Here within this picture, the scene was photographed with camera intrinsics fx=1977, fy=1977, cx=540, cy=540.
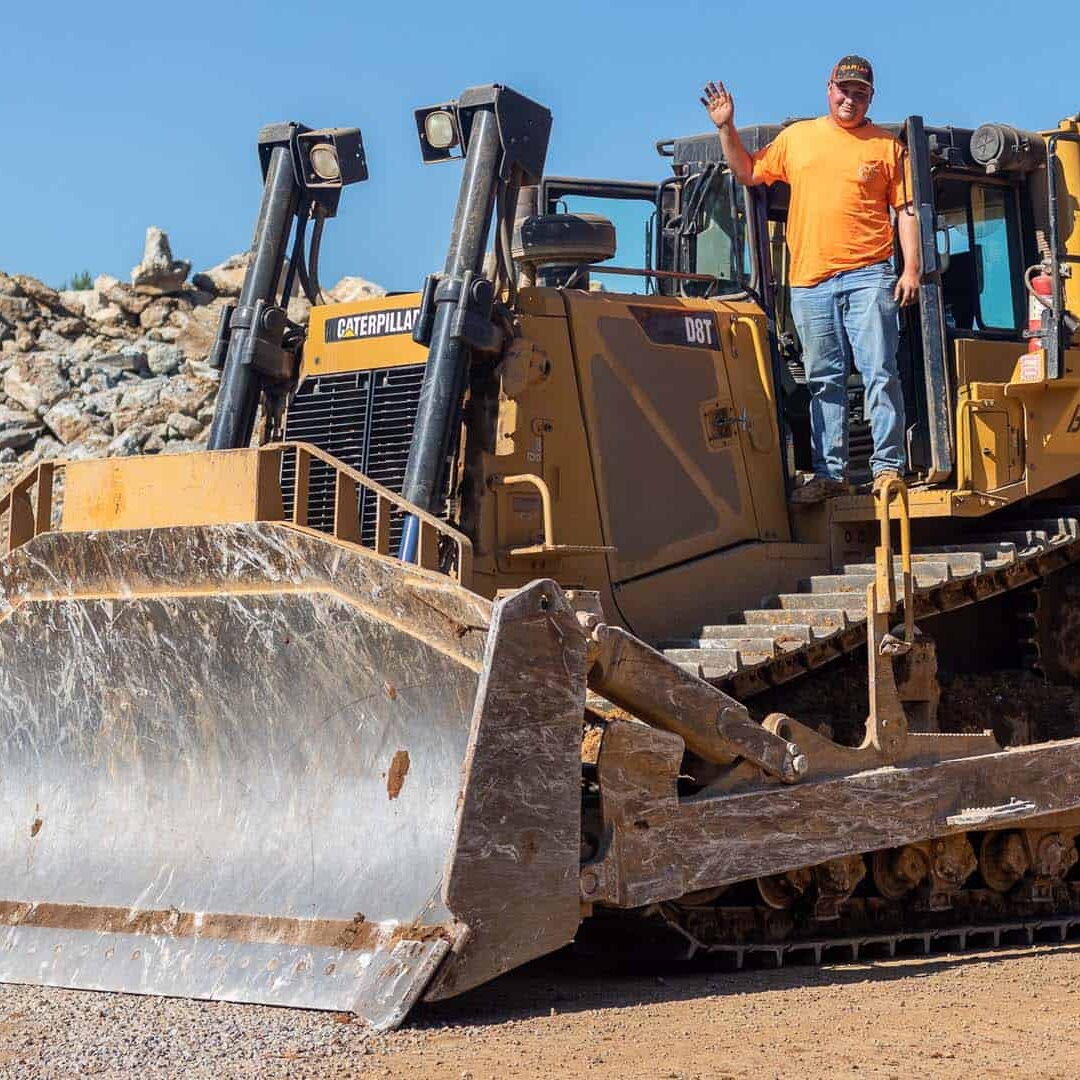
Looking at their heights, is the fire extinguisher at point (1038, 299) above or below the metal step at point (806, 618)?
above

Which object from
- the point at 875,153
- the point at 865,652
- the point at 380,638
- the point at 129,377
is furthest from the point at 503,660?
the point at 129,377

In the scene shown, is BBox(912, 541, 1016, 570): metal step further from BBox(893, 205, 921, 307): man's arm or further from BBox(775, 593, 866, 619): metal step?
BBox(893, 205, 921, 307): man's arm

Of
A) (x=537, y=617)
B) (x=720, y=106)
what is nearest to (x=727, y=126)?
(x=720, y=106)

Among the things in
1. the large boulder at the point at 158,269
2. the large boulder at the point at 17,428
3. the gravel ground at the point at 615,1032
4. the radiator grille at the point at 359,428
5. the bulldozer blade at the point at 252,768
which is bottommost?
the gravel ground at the point at 615,1032

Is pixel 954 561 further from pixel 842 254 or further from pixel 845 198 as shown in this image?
pixel 845 198

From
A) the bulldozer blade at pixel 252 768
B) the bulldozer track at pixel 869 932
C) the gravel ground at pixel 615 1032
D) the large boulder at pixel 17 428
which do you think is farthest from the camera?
the large boulder at pixel 17 428

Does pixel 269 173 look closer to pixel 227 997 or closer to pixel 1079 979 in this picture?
pixel 227 997

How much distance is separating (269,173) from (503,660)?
12.8 ft

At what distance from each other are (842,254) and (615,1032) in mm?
3963

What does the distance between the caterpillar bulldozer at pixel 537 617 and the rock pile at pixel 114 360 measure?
36.8 ft

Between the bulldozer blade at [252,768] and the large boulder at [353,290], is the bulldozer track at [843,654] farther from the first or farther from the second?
the large boulder at [353,290]

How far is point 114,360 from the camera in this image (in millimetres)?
22938

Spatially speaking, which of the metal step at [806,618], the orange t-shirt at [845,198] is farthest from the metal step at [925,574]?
the orange t-shirt at [845,198]

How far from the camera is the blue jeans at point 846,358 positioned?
8.69 m
